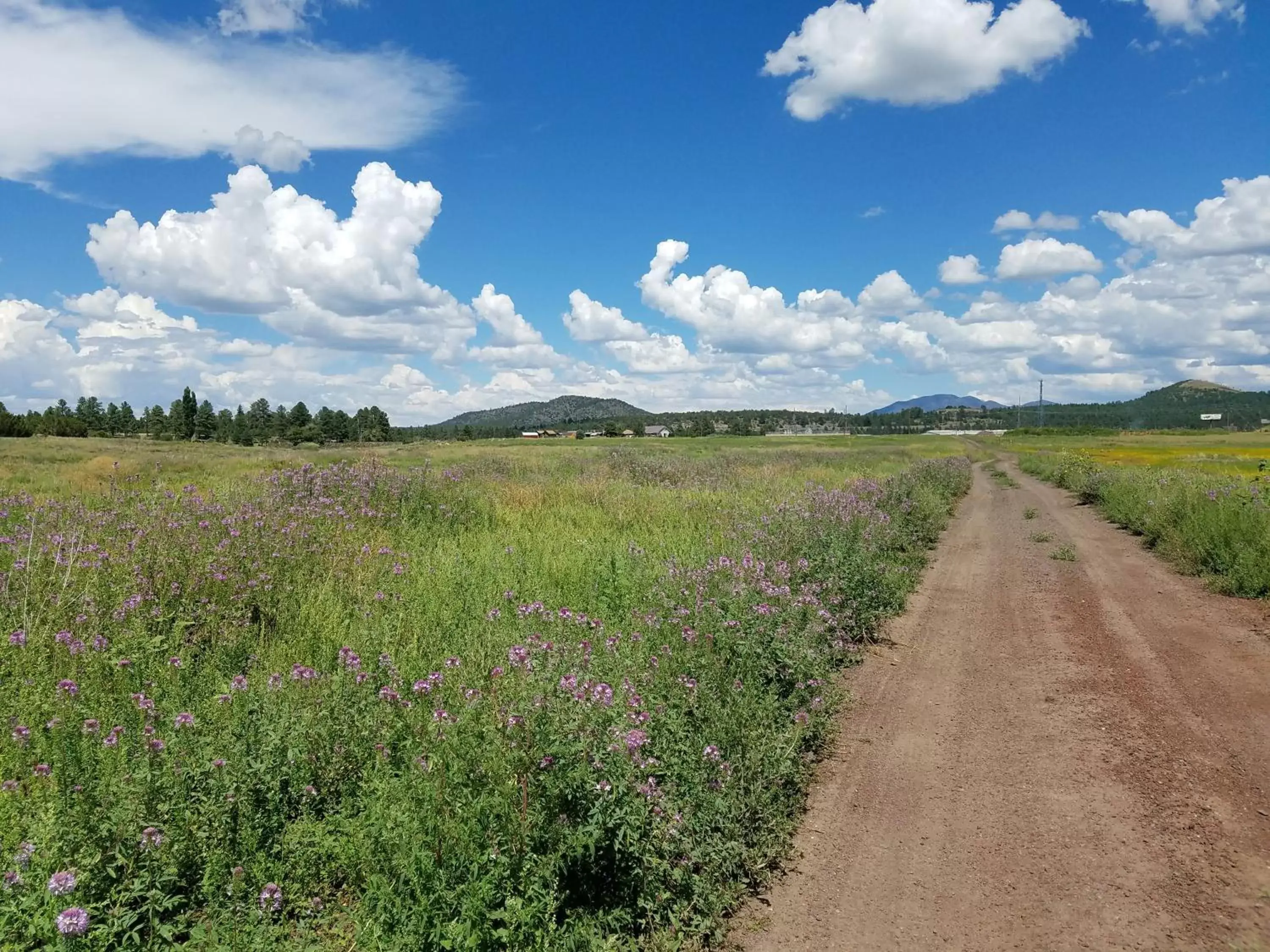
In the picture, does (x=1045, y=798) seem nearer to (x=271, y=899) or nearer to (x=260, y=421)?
(x=271, y=899)

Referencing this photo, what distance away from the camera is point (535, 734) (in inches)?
130

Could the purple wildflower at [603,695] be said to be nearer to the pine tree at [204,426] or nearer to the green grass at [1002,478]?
the green grass at [1002,478]

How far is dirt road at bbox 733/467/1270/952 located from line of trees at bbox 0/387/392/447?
118790 millimetres

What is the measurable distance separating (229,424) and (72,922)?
467 feet

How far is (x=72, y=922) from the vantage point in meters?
2.50

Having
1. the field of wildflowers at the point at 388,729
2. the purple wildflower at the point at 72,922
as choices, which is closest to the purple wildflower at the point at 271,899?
the field of wildflowers at the point at 388,729

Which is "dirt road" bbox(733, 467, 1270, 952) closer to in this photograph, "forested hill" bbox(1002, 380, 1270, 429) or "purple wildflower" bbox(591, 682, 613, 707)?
"purple wildflower" bbox(591, 682, 613, 707)

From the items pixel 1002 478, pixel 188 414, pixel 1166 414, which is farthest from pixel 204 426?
pixel 1166 414

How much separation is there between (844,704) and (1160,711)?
2355 mm

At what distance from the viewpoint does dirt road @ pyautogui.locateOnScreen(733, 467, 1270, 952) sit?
10.6 feet

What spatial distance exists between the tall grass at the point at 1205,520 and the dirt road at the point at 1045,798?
1.52 meters

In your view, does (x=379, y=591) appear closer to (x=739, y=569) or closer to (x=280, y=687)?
(x=280, y=687)

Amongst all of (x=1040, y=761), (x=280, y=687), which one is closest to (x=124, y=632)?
(x=280, y=687)

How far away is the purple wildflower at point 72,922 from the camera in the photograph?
2.48 meters
